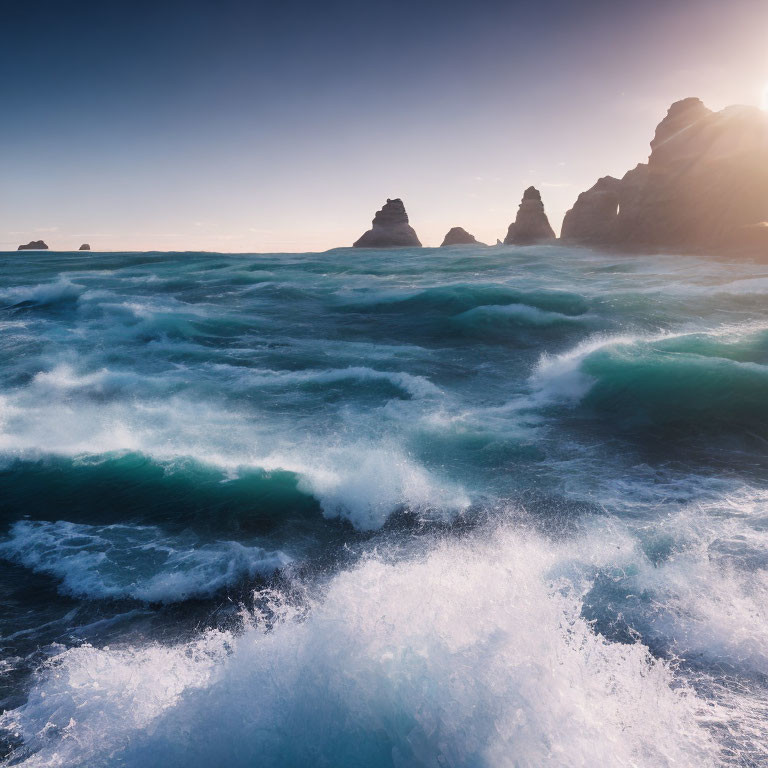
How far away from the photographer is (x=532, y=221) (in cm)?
6900

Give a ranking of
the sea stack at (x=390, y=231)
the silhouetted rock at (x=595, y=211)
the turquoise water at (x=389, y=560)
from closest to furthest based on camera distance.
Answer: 1. the turquoise water at (x=389, y=560)
2. the silhouetted rock at (x=595, y=211)
3. the sea stack at (x=390, y=231)

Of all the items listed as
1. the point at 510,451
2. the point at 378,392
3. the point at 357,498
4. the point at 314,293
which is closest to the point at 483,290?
the point at 314,293

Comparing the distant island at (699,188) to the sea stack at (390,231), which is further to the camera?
the sea stack at (390,231)

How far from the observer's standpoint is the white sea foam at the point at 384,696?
2.96 m

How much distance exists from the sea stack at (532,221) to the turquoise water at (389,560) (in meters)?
61.8

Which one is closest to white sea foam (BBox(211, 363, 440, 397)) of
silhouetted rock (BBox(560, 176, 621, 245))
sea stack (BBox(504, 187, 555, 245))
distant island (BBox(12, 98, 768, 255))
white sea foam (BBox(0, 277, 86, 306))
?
white sea foam (BBox(0, 277, 86, 306))

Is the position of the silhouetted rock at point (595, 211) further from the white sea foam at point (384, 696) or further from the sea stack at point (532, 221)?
the white sea foam at point (384, 696)

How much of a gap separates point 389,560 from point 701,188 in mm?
42203

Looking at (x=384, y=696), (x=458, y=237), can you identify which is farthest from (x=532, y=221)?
(x=384, y=696)

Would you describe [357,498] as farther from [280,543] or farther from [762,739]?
[762,739]

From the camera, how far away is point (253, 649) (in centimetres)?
367

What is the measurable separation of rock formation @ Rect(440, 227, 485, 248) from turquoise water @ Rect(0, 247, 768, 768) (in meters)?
81.5

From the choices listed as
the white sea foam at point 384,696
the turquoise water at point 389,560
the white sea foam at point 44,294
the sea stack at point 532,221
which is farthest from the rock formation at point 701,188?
the white sea foam at point 44,294

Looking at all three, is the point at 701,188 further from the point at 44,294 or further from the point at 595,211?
the point at 44,294
